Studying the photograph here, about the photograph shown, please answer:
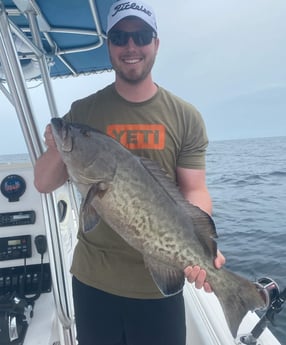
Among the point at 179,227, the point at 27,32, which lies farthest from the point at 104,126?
the point at 27,32

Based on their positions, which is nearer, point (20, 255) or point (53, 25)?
point (20, 255)

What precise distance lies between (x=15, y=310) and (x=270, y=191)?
10.2 meters

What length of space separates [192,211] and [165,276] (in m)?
0.35

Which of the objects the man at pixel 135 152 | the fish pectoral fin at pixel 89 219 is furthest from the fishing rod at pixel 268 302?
the fish pectoral fin at pixel 89 219

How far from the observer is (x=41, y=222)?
317cm

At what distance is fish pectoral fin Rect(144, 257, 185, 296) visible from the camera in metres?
1.71

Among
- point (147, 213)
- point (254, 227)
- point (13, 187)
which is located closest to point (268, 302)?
point (147, 213)

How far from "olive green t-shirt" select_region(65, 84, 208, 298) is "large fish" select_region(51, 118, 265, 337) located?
0.17 m

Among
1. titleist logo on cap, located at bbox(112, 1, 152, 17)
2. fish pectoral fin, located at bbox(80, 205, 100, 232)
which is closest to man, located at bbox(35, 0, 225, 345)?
titleist logo on cap, located at bbox(112, 1, 152, 17)

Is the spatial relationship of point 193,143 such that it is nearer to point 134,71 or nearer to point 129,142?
point 129,142

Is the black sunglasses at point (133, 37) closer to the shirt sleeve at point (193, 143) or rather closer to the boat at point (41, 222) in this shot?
the shirt sleeve at point (193, 143)

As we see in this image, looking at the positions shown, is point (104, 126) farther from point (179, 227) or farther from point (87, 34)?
point (87, 34)

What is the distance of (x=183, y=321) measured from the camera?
2059 millimetres

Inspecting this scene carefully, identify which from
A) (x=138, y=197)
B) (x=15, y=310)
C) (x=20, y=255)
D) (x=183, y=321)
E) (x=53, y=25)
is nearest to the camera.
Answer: (x=138, y=197)
